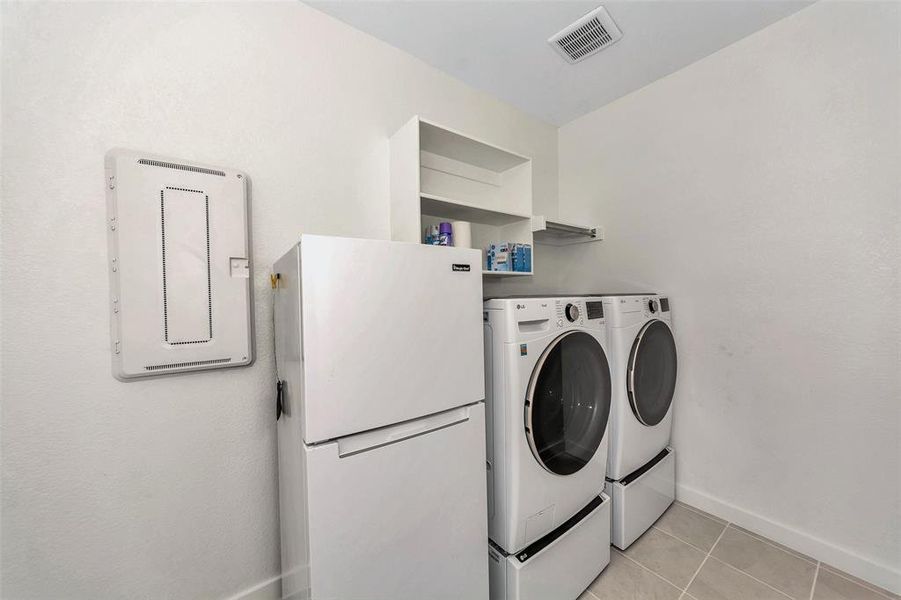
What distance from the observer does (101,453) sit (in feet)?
3.75

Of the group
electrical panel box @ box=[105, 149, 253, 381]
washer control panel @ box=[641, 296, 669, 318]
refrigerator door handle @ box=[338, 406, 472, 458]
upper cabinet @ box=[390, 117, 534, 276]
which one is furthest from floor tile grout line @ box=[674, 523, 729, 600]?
electrical panel box @ box=[105, 149, 253, 381]

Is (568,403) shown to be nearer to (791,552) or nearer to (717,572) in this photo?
(717,572)

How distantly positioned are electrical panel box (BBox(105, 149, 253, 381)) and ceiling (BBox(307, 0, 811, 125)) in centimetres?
106

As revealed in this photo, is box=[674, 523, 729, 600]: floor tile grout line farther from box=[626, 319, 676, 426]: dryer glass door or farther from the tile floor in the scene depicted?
box=[626, 319, 676, 426]: dryer glass door

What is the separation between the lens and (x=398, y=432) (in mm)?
1049

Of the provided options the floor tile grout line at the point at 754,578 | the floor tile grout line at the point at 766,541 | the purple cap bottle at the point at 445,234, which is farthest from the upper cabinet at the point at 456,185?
the floor tile grout line at the point at 766,541

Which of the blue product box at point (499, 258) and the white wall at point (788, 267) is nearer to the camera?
the white wall at point (788, 267)

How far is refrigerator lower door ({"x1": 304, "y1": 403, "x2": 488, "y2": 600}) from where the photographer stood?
0.93 meters

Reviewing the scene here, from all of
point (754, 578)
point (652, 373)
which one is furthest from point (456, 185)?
point (754, 578)

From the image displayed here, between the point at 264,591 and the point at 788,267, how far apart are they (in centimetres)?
286

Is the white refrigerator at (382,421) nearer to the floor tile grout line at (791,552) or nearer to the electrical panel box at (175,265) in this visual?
the electrical panel box at (175,265)

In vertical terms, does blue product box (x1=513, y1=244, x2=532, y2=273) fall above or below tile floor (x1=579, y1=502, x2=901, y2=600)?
above

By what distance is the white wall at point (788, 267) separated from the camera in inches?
58.4

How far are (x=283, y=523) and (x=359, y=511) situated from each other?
648mm
